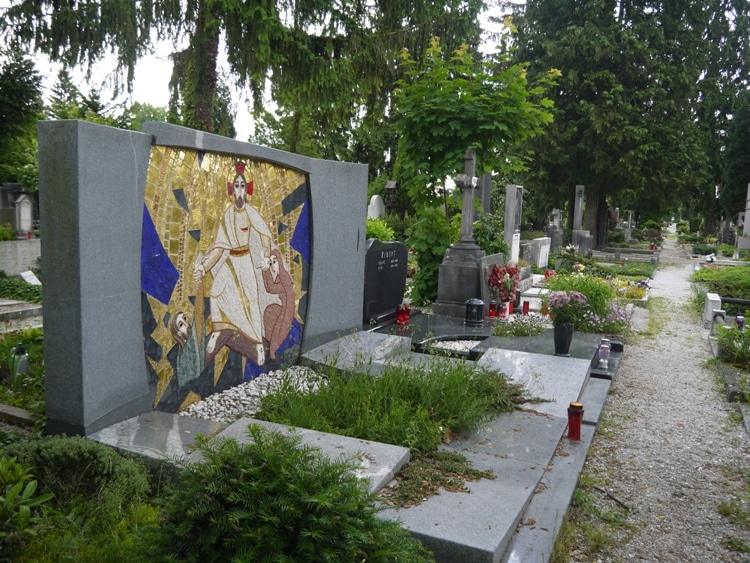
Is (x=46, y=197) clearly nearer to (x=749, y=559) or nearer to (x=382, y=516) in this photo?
(x=382, y=516)

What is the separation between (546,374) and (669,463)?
5.61 feet

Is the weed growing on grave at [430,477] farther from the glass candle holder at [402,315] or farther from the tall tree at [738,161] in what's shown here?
the tall tree at [738,161]

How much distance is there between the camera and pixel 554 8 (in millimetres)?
29234

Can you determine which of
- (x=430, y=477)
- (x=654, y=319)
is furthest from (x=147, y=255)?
(x=654, y=319)

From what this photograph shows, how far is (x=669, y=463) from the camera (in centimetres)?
506

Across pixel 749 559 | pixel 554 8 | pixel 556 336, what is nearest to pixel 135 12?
pixel 556 336

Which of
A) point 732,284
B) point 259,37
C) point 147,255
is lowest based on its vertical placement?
point 732,284

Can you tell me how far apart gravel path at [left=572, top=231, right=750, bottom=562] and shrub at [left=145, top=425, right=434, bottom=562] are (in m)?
1.72

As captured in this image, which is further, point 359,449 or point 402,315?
point 402,315

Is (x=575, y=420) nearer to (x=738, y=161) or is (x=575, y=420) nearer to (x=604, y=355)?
(x=604, y=355)

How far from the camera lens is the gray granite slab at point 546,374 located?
5.80m

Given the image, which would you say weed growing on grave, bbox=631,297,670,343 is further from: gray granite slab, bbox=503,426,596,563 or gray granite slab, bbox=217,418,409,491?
gray granite slab, bbox=217,418,409,491

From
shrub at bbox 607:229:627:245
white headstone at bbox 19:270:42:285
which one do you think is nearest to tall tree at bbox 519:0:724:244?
shrub at bbox 607:229:627:245

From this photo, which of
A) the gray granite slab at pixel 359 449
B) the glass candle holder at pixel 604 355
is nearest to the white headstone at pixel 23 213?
the glass candle holder at pixel 604 355
